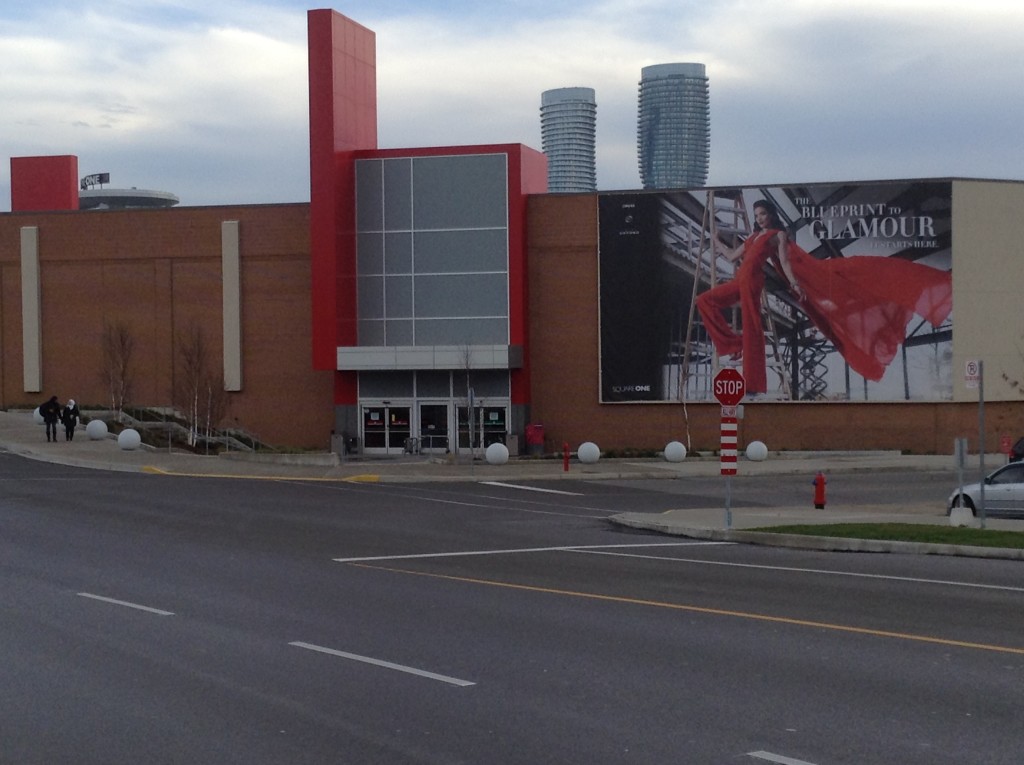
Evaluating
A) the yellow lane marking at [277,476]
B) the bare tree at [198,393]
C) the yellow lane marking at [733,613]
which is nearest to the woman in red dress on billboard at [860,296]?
the yellow lane marking at [277,476]

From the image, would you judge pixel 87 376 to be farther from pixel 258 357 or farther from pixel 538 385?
pixel 538 385

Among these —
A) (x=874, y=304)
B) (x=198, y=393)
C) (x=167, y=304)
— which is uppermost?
(x=167, y=304)

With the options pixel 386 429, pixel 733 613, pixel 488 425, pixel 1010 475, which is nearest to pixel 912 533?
pixel 1010 475

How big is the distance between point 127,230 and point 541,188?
16262 millimetres

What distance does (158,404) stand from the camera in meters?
51.5

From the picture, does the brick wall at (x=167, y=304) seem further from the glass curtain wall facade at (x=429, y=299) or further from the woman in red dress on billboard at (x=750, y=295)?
the woman in red dress on billboard at (x=750, y=295)

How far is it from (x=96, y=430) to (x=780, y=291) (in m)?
24.2

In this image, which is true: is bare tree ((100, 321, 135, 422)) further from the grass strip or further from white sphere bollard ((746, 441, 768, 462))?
the grass strip

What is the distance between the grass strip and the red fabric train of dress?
2494 cm

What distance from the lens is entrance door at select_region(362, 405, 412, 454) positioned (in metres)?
49.4

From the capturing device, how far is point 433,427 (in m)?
49.4

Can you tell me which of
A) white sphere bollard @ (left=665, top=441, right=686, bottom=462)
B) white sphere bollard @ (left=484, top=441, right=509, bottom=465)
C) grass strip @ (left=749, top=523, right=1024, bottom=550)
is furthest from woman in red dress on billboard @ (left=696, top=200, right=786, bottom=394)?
grass strip @ (left=749, top=523, right=1024, bottom=550)

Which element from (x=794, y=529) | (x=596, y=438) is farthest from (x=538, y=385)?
(x=794, y=529)

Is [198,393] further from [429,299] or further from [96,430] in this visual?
[429,299]
